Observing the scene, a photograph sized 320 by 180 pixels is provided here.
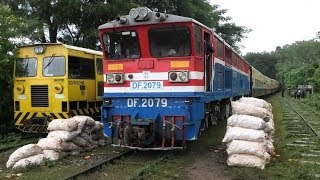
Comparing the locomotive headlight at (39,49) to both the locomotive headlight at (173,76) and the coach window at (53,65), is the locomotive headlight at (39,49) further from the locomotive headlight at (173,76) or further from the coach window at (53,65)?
the locomotive headlight at (173,76)

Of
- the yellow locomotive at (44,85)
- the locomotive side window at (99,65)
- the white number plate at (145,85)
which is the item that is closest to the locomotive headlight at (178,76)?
the white number plate at (145,85)

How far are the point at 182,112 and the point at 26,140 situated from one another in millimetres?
5620

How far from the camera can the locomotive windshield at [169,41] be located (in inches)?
370

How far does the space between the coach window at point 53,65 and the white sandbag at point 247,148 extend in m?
6.31

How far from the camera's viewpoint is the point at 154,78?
31.3 feet

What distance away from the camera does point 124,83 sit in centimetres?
981

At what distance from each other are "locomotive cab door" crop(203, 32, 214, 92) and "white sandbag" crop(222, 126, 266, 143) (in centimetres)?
176

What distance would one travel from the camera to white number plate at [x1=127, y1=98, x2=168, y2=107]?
9.51m

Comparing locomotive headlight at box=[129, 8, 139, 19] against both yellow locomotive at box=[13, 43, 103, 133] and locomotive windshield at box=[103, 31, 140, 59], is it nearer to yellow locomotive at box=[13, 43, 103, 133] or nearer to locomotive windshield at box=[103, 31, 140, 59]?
locomotive windshield at box=[103, 31, 140, 59]

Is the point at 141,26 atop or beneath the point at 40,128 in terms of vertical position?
atop

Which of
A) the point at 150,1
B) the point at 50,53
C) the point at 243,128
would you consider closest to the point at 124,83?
the point at 243,128

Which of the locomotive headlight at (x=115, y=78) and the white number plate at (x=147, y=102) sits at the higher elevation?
the locomotive headlight at (x=115, y=78)

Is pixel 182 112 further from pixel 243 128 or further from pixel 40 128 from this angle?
pixel 40 128

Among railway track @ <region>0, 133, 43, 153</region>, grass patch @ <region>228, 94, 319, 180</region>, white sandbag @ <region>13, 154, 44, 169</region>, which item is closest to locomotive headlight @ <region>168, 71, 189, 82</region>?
grass patch @ <region>228, 94, 319, 180</region>
